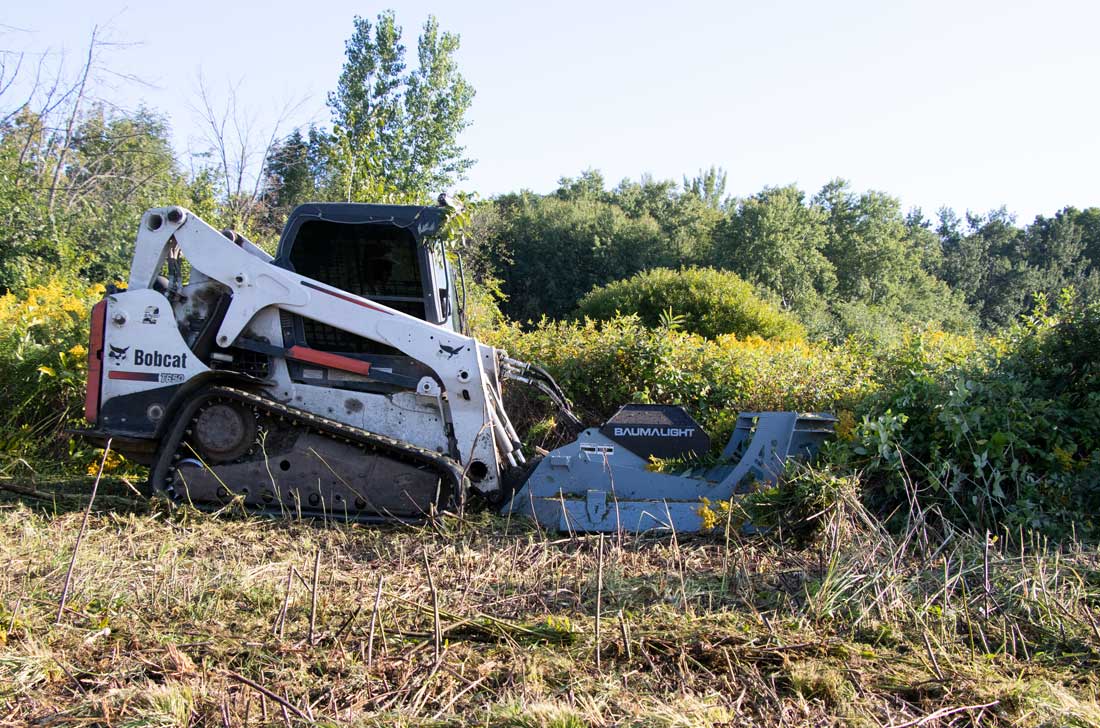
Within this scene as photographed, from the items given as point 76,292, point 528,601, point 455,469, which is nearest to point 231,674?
point 528,601

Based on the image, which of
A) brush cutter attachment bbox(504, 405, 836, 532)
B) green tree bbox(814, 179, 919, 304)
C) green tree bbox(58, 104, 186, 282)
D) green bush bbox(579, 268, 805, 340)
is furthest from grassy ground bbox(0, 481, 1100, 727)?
green tree bbox(814, 179, 919, 304)

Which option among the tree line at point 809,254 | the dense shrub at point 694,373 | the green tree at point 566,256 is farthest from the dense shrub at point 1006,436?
the green tree at point 566,256

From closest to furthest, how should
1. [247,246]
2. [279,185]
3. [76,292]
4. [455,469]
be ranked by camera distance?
[455,469] < [247,246] < [76,292] < [279,185]

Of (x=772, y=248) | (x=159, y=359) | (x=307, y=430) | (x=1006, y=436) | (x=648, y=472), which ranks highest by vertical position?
(x=772, y=248)

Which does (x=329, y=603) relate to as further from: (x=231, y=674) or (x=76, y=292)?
(x=76, y=292)

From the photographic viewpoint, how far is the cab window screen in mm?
6727

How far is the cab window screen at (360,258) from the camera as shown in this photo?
22.1 feet

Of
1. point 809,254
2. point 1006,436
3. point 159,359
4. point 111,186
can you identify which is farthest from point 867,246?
point 159,359

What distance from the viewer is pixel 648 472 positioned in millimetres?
6359

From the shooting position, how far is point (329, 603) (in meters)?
4.34

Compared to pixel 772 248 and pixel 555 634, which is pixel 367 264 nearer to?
pixel 555 634

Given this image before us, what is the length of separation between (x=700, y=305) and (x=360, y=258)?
45.6 ft

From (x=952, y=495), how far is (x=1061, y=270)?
149ft

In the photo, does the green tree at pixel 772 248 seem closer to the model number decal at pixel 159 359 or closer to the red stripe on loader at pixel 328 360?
the red stripe on loader at pixel 328 360
